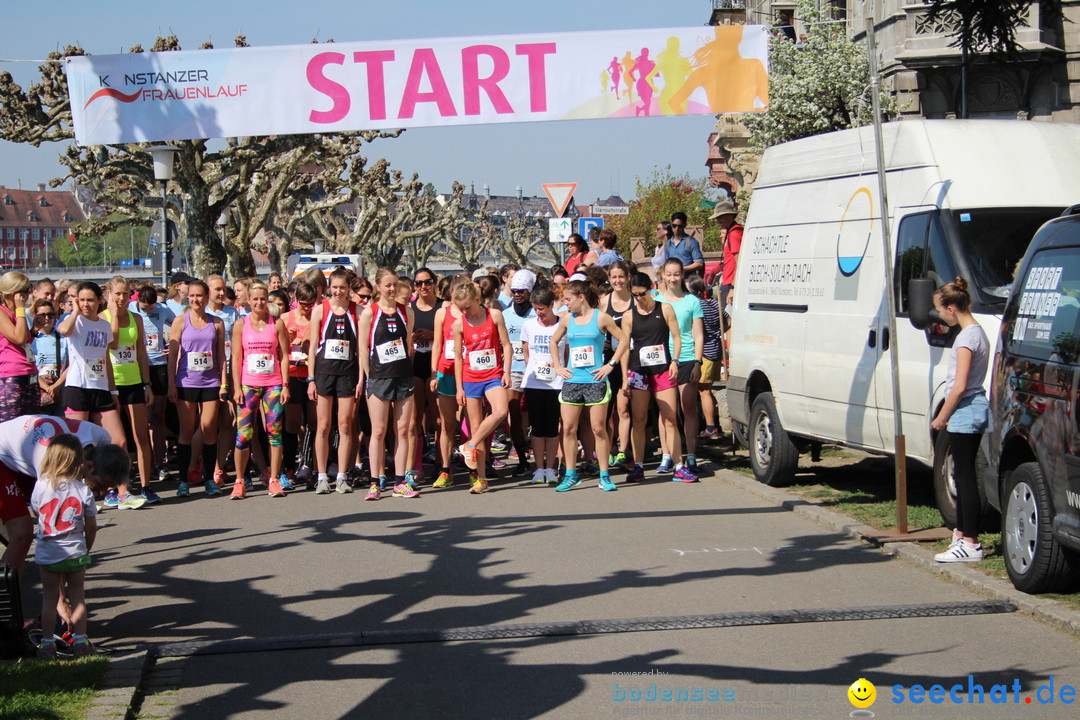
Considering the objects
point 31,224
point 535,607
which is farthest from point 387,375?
point 31,224

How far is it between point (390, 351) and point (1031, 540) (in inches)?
241

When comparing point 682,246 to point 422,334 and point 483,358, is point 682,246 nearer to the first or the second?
point 422,334

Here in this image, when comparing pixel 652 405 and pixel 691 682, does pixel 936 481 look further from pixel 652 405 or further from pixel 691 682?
pixel 652 405

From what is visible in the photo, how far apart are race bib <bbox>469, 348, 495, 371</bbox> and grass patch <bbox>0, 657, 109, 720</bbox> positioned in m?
5.97

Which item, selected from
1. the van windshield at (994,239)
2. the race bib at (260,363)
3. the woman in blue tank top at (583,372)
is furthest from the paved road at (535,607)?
the van windshield at (994,239)

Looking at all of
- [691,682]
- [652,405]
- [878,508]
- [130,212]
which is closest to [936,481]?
[878,508]

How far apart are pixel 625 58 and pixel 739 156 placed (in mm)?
23968

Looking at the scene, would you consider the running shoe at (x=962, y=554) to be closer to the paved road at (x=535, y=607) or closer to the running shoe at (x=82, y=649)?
the paved road at (x=535, y=607)

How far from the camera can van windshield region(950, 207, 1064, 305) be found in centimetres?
831

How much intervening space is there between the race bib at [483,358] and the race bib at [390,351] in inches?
26.6

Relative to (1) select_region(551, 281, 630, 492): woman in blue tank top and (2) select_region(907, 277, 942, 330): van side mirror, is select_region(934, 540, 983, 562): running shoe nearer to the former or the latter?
(2) select_region(907, 277, 942, 330): van side mirror

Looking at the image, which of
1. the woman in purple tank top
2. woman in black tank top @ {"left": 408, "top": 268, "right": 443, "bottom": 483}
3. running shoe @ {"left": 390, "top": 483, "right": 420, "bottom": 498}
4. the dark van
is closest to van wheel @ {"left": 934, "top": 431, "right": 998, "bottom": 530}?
the dark van

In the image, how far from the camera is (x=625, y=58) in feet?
40.7

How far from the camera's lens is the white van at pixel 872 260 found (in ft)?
27.8
